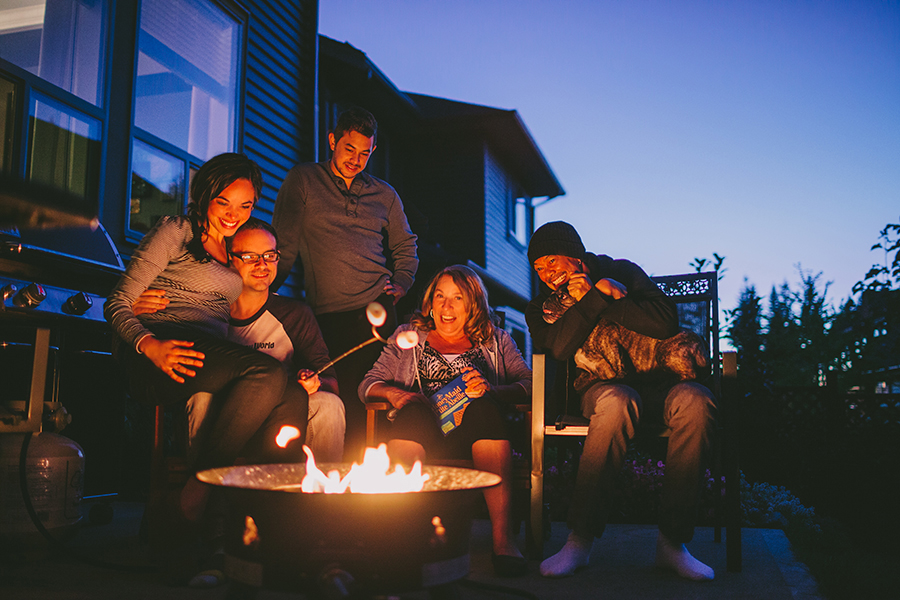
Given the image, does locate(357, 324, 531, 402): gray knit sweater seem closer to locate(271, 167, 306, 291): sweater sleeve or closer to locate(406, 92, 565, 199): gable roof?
locate(271, 167, 306, 291): sweater sleeve

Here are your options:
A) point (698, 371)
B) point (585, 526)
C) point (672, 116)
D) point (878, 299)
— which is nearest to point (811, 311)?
point (878, 299)

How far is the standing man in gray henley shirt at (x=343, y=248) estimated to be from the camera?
3.20 meters

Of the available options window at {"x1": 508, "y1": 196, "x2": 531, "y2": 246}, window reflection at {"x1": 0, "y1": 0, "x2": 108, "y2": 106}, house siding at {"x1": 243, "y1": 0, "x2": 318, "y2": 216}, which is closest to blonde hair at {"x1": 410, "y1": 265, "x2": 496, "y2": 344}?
window reflection at {"x1": 0, "y1": 0, "x2": 108, "y2": 106}

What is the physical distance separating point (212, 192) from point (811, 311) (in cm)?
1049

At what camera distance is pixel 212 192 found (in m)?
2.44

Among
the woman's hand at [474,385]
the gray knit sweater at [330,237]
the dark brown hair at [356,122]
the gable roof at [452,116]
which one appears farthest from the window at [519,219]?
the woman's hand at [474,385]

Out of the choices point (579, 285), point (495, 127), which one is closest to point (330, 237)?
point (579, 285)

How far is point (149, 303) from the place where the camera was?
88.8 inches

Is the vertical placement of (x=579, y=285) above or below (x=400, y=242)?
below

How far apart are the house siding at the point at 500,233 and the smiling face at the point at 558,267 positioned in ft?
30.1

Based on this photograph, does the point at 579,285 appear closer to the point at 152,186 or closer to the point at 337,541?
the point at 337,541

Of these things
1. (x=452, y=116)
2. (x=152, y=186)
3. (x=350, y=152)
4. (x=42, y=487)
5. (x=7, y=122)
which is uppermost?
(x=452, y=116)

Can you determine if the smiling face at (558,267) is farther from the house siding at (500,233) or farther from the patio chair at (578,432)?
the house siding at (500,233)

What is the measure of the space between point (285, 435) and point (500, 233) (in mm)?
11339
